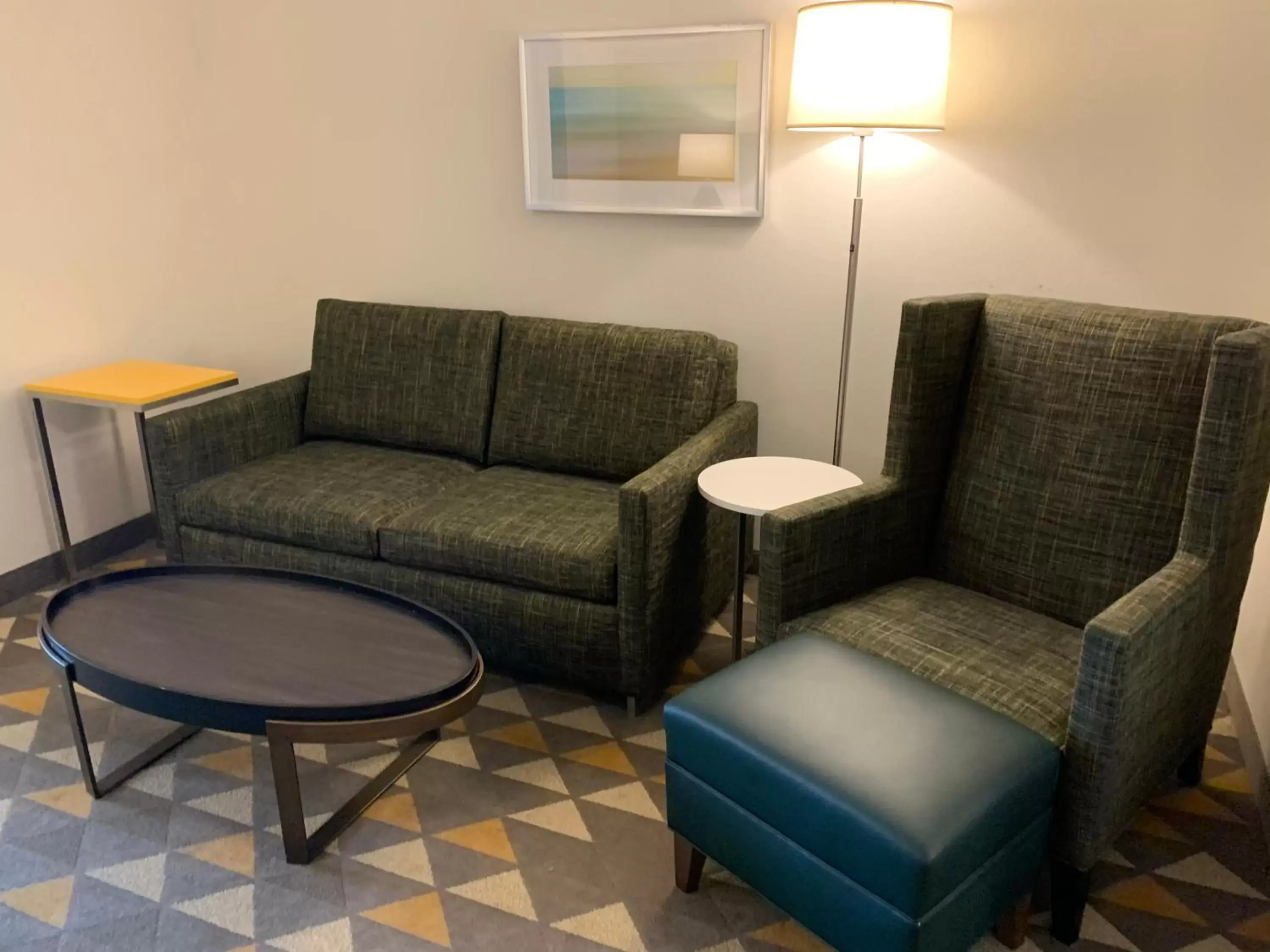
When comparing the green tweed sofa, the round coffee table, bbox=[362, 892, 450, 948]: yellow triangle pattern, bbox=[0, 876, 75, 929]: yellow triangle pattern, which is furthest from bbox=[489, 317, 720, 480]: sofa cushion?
bbox=[0, 876, 75, 929]: yellow triangle pattern

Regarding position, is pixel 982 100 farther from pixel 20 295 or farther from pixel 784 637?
pixel 20 295

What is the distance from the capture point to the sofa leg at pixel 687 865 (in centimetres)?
179

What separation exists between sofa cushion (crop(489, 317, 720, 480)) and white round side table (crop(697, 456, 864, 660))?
0.86 ft

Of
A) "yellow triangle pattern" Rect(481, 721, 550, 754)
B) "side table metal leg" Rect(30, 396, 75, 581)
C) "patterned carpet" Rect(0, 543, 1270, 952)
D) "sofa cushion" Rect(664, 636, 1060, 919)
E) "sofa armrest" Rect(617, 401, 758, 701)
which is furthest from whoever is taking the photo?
"side table metal leg" Rect(30, 396, 75, 581)

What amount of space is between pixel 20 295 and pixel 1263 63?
3.34 meters

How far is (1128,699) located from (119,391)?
2681mm

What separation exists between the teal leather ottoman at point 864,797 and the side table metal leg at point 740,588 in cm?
56

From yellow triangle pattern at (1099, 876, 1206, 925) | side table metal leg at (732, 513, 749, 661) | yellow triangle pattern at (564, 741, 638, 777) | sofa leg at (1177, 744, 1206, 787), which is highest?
side table metal leg at (732, 513, 749, 661)


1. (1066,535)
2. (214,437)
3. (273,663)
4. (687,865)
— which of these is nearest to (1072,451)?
(1066,535)

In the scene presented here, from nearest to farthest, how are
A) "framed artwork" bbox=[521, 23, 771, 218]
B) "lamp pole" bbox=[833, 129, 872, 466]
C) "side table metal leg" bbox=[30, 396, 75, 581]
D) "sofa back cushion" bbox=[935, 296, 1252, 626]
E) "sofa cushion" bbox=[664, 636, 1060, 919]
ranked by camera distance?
"sofa cushion" bbox=[664, 636, 1060, 919] → "sofa back cushion" bbox=[935, 296, 1252, 626] → "lamp pole" bbox=[833, 129, 872, 466] → "framed artwork" bbox=[521, 23, 771, 218] → "side table metal leg" bbox=[30, 396, 75, 581]

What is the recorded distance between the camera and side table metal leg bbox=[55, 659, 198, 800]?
197 cm

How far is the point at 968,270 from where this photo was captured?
8.54 ft

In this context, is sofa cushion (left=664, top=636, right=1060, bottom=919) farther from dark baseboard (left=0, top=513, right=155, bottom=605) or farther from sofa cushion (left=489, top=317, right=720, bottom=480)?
dark baseboard (left=0, top=513, right=155, bottom=605)

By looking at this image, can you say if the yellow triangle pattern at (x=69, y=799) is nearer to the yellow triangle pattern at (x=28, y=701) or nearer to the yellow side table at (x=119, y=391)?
the yellow triangle pattern at (x=28, y=701)
